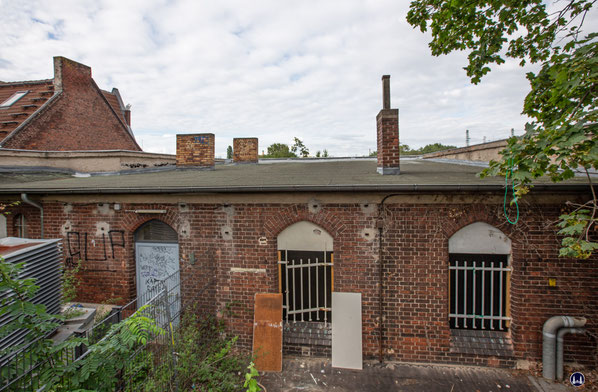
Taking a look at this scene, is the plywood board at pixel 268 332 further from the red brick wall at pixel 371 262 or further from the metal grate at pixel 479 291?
the metal grate at pixel 479 291

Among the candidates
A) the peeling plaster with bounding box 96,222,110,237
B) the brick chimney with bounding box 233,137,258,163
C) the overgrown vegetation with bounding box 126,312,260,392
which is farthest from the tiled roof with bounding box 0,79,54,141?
the overgrown vegetation with bounding box 126,312,260,392

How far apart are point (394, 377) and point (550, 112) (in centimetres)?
534

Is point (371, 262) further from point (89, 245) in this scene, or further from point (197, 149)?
point (197, 149)

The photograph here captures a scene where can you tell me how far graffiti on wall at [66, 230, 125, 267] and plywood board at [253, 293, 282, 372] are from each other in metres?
3.57

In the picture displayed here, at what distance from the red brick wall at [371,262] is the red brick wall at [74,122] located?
973 cm

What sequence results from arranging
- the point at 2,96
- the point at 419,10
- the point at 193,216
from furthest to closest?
the point at 2,96
the point at 419,10
the point at 193,216

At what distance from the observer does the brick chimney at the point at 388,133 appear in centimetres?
750

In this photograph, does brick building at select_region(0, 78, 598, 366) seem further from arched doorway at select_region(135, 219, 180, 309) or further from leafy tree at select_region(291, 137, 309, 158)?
leafy tree at select_region(291, 137, 309, 158)

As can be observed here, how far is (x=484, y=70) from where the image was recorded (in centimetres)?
683

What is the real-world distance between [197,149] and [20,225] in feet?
19.8

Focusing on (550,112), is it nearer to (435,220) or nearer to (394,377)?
(435,220)

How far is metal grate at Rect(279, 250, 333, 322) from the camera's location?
6.45 meters

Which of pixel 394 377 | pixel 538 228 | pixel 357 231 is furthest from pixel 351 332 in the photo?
pixel 538 228

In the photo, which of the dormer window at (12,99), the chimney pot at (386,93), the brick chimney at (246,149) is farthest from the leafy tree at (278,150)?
the chimney pot at (386,93)
